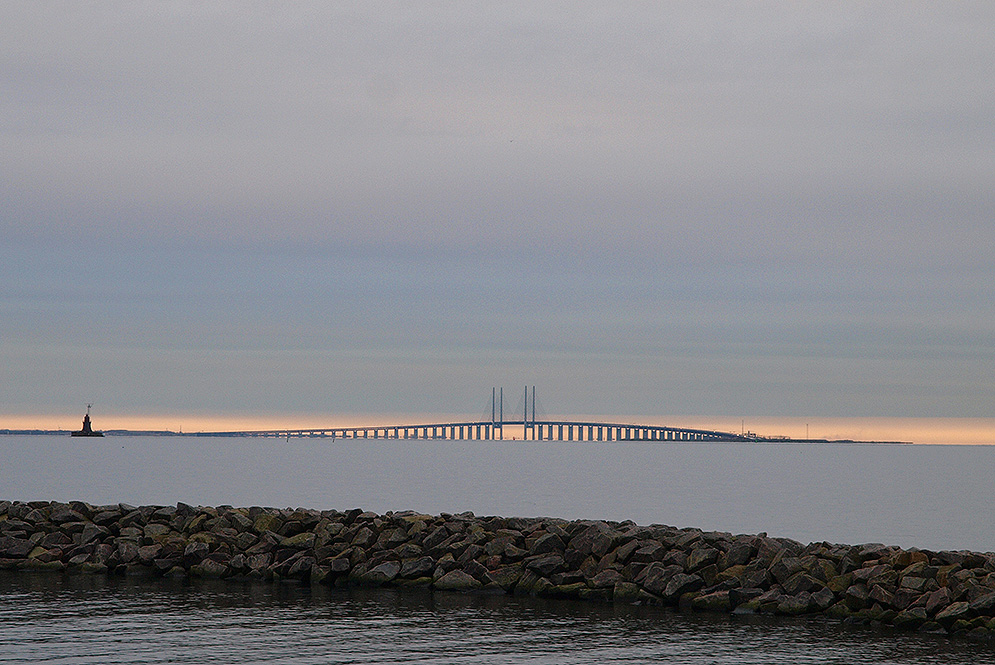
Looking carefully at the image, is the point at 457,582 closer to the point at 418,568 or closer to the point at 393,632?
the point at 418,568

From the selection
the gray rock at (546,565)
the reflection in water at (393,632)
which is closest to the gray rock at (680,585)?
the reflection in water at (393,632)

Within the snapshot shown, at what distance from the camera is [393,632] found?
2084 centimetres

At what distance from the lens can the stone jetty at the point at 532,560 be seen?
23.2m

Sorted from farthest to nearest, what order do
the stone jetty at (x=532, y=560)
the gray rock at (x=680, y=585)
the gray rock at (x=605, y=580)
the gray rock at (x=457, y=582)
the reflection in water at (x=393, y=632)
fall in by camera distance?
the gray rock at (x=457, y=582) < the gray rock at (x=605, y=580) < the gray rock at (x=680, y=585) < the stone jetty at (x=532, y=560) < the reflection in water at (x=393, y=632)

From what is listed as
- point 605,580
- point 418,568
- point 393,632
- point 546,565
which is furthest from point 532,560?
point 393,632

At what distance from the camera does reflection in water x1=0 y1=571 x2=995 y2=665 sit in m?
18.7

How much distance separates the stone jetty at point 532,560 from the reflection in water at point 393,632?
0.74 m

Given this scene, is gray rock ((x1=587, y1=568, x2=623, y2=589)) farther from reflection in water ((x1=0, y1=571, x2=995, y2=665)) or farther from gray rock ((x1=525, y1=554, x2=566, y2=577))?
gray rock ((x1=525, y1=554, x2=566, y2=577))

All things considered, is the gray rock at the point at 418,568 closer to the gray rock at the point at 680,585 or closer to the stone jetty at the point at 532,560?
the stone jetty at the point at 532,560

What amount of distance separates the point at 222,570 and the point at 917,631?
593 inches

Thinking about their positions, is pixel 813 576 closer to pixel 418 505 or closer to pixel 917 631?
pixel 917 631

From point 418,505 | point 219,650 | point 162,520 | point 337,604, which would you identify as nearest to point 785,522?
point 418,505

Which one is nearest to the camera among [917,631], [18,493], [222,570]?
[917,631]

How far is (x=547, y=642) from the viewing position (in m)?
20.2
